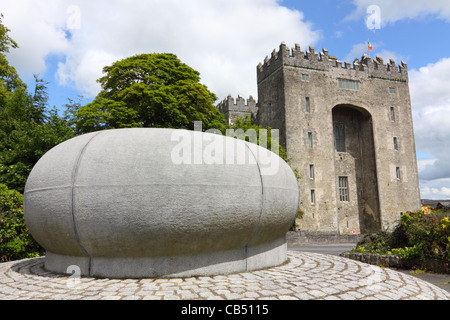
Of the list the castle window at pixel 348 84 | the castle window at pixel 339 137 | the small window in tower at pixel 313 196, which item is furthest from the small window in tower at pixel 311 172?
the castle window at pixel 348 84

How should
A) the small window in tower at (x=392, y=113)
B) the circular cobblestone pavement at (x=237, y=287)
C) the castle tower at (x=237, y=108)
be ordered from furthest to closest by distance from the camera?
the castle tower at (x=237, y=108)
the small window in tower at (x=392, y=113)
the circular cobblestone pavement at (x=237, y=287)

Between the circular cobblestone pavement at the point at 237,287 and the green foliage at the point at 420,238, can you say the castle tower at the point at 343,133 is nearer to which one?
the green foliage at the point at 420,238

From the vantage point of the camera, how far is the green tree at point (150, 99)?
1873cm

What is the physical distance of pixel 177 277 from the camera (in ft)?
15.4

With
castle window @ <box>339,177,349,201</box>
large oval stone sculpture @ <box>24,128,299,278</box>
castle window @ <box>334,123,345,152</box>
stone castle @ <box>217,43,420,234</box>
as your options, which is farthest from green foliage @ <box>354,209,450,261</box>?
castle window @ <box>334,123,345,152</box>

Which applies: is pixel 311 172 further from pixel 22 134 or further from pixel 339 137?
pixel 22 134

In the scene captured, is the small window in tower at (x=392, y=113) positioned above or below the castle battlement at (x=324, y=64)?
below

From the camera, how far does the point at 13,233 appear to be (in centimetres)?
819

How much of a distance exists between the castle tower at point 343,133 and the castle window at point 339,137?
105 millimetres

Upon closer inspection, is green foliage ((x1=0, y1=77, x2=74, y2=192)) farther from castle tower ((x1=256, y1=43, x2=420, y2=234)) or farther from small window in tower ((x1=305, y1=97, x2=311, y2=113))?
small window in tower ((x1=305, y1=97, x2=311, y2=113))

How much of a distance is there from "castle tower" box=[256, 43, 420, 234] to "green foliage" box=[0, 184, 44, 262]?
22.7 meters

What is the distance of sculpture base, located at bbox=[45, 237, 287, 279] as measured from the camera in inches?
183

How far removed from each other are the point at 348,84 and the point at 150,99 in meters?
21.4
